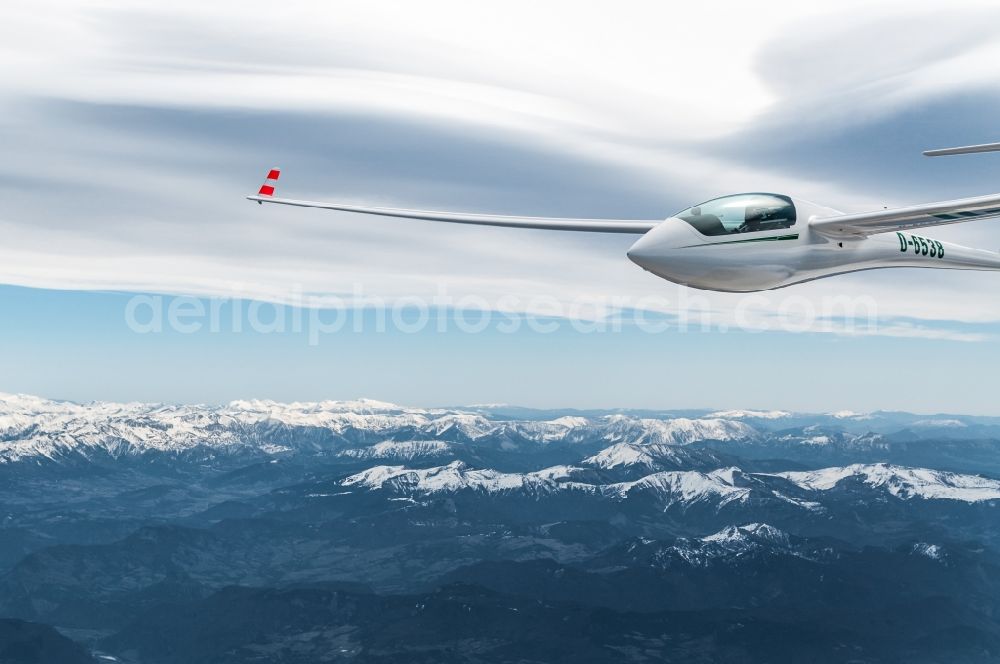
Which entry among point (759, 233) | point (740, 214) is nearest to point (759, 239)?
point (759, 233)

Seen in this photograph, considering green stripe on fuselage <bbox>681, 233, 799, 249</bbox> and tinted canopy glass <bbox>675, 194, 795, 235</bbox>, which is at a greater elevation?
→ tinted canopy glass <bbox>675, 194, 795, 235</bbox>

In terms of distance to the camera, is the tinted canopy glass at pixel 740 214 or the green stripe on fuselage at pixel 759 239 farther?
the tinted canopy glass at pixel 740 214

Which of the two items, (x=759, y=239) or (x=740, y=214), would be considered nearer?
(x=740, y=214)

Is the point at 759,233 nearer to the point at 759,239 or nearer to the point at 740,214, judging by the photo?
the point at 759,239

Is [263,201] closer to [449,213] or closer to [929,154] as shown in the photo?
[449,213]

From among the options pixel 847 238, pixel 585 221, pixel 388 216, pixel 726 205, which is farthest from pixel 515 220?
pixel 847 238
